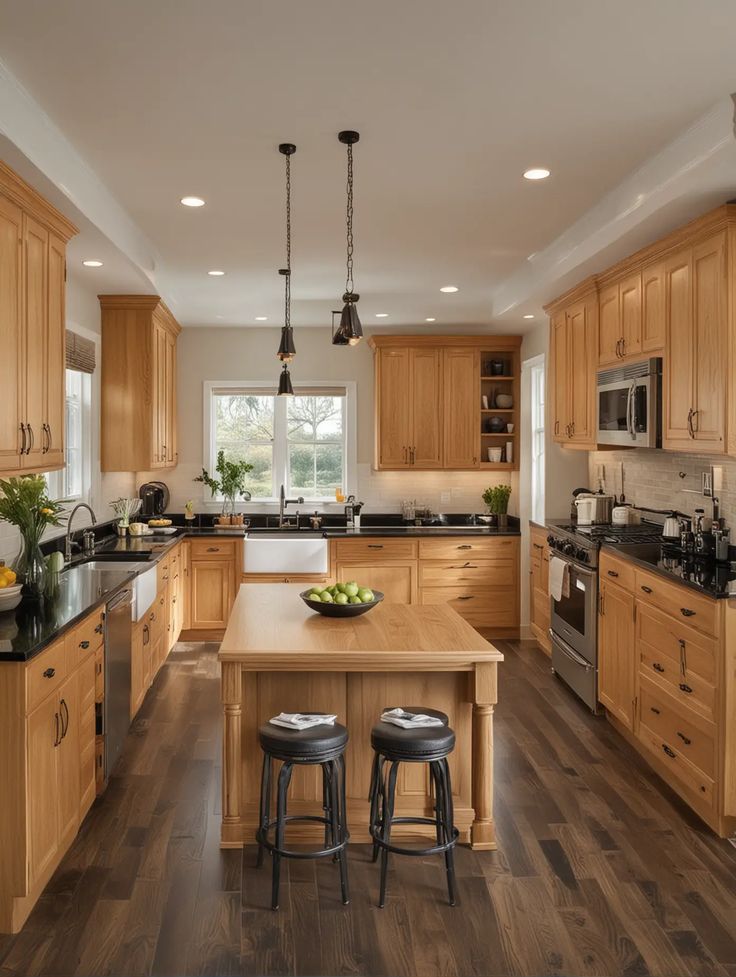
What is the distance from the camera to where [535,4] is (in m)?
2.42

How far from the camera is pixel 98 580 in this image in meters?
4.19

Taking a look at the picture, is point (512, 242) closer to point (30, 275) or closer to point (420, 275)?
point (420, 275)

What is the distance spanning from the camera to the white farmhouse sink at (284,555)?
7.11m

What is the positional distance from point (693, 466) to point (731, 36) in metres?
2.93

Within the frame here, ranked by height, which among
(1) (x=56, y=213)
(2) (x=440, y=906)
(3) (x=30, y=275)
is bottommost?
(2) (x=440, y=906)

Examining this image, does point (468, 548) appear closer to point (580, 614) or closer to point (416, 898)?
point (580, 614)

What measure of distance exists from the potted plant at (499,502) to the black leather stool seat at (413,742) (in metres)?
4.73

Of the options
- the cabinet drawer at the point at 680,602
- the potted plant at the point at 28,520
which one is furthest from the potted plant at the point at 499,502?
the potted plant at the point at 28,520

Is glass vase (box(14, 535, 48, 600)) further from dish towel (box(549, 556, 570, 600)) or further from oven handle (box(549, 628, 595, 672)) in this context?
dish towel (box(549, 556, 570, 600))

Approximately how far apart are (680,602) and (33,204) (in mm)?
3341

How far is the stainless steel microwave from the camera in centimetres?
457

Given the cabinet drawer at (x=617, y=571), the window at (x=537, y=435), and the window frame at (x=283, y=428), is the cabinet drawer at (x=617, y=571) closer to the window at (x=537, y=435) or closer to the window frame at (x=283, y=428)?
the window at (x=537, y=435)

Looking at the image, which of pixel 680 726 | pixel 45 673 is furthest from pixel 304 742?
pixel 680 726

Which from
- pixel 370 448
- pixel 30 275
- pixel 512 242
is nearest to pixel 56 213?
pixel 30 275
